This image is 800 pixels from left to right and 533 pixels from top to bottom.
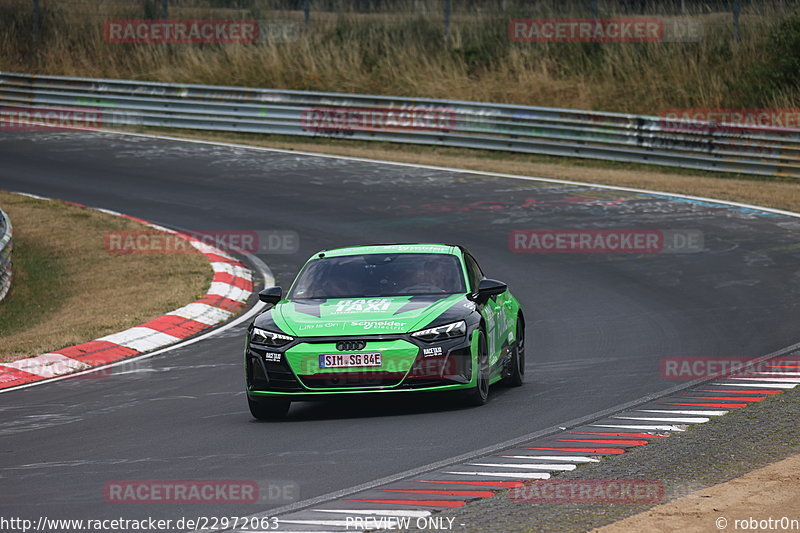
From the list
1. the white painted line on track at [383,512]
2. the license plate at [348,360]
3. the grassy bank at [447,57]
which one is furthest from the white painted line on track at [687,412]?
the grassy bank at [447,57]

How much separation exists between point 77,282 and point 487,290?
921cm

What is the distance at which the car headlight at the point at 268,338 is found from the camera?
974 cm

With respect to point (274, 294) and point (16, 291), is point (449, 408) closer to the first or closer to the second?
point (274, 294)

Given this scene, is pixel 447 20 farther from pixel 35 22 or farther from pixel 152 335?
pixel 152 335

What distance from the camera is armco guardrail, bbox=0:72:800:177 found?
25.9 metres

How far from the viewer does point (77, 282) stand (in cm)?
1789

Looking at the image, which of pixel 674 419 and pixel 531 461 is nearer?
pixel 531 461

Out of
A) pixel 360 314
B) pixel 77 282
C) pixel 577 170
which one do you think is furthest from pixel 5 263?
pixel 577 170

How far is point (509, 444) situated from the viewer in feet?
27.9

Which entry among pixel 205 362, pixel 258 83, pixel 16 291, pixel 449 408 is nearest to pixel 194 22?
pixel 258 83

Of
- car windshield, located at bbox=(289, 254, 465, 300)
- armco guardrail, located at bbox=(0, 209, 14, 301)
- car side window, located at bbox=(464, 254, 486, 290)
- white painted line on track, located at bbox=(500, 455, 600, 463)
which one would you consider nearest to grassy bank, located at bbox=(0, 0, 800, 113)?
armco guardrail, located at bbox=(0, 209, 14, 301)

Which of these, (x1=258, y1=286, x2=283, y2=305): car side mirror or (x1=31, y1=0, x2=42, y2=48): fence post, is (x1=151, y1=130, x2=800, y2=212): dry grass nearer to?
(x1=31, y1=0, x2=42, y2=48): fence post

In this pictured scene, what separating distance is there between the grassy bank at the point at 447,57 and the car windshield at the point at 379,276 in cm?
2014

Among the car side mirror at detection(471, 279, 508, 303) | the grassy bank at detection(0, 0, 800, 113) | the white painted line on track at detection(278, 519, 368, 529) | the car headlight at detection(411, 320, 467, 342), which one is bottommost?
the white painted line on track at detection(278, 519, 368, 529)
